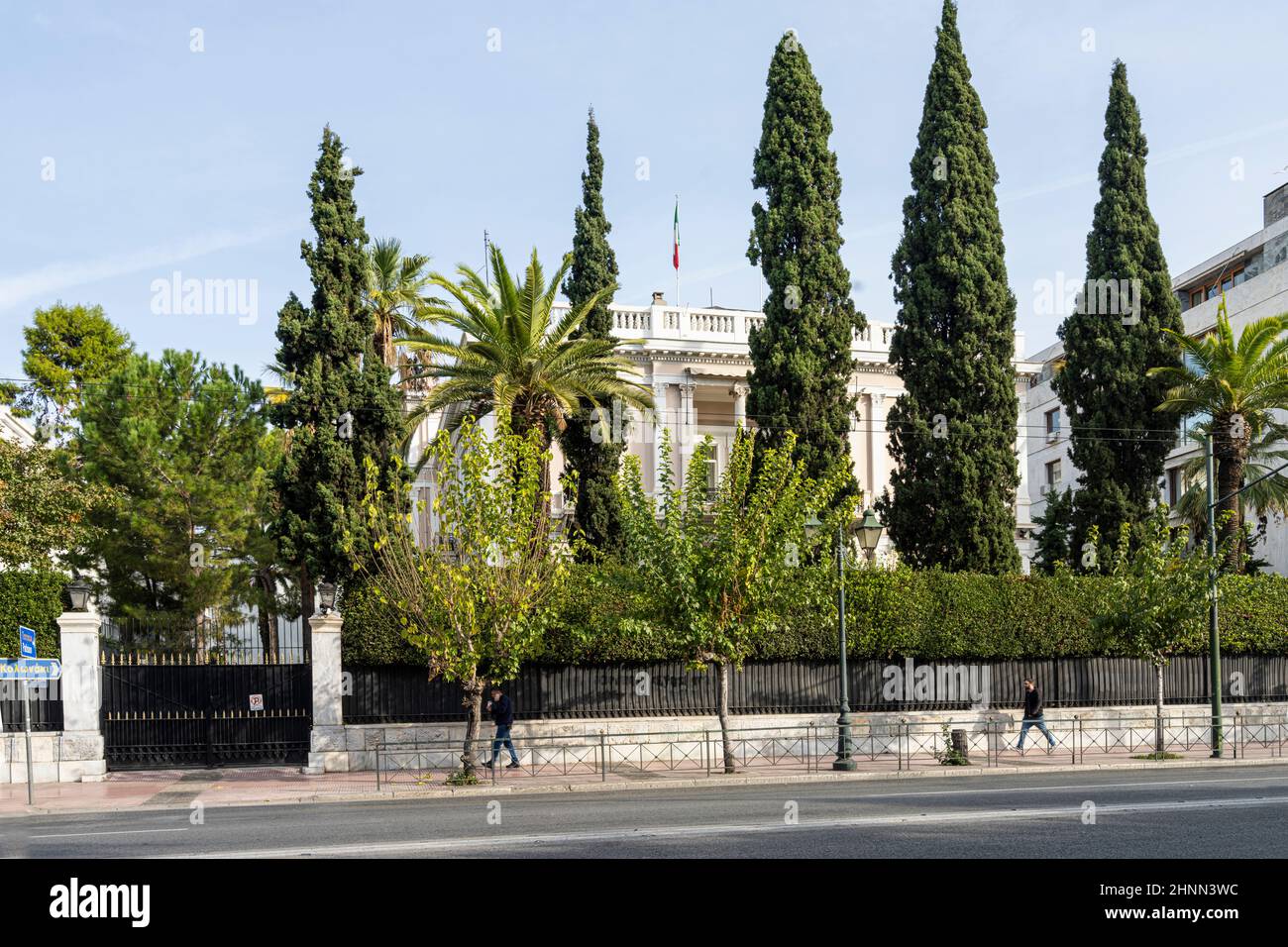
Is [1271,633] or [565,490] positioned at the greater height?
[565,490]

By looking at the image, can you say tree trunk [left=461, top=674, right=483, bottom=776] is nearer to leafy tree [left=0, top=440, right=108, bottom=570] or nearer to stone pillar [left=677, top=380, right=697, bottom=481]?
leafy tree [left=0, top=440, right=108, bottom=570]

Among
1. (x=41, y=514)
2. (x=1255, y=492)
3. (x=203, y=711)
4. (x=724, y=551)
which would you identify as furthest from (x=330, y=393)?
(x=1255, y=492)

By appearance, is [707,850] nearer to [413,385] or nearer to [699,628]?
[699,628]

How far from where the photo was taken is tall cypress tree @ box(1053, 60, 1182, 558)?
3123cm

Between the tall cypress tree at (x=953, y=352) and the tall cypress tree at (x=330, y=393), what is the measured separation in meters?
12.6

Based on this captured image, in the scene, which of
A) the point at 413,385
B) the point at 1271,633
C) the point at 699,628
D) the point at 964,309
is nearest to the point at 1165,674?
→ the point at 1271,633

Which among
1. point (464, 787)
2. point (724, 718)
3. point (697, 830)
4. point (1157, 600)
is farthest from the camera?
point (1157, 600)

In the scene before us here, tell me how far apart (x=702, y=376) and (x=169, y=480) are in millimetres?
16349

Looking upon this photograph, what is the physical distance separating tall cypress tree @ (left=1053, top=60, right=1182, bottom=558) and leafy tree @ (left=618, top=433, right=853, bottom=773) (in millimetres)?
10990

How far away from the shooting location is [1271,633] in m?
29.5

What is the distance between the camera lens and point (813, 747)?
86.3 ft

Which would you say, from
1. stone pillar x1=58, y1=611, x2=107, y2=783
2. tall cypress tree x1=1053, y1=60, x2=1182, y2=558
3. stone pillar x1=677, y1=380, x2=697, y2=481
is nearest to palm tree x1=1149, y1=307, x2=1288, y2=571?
tall cypress tree x1=1053, y1=60, x2=1182, y2=558

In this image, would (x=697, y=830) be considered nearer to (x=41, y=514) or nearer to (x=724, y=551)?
(x=724, y=551)

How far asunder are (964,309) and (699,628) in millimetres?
12063
